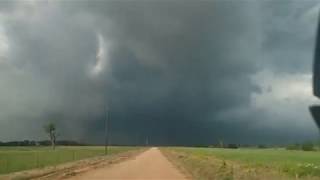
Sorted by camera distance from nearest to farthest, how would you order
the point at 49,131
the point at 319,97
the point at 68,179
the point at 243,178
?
the point at 319,97
the point at 243,178
the point at 68,179
the point at 49,131

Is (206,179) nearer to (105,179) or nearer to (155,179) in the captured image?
(155,179)

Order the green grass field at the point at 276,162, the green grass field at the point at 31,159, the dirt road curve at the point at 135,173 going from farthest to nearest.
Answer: the green grass field at the point at 31,159
the green grass field at the point at 276,162
the dirt road curve at the point at 135,173

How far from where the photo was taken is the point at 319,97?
134 inches

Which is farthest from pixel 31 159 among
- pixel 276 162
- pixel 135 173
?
pixel 135 173

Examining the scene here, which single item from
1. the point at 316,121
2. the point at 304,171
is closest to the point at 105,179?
the point at 304,171

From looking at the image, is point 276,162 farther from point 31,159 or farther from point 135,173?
point 31,159

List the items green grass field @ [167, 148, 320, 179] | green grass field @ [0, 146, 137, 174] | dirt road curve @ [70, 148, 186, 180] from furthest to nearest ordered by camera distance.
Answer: green grass field @ [0, 146, 137, 174]
green grass field @ [167, 148, 320, 179]
dirt road curve @ [70, 148, 186, 180]

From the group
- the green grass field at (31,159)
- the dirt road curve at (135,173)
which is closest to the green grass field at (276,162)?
the dirt road curve at (135,173)

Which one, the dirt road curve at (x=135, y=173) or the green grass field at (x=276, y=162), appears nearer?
the dirt road curve at (x=135, y=173)

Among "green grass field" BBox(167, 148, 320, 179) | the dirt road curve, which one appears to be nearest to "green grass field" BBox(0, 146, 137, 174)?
the dirt road curve

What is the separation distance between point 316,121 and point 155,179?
104 ft

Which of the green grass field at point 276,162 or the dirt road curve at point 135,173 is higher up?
the green grass field at point 276,162

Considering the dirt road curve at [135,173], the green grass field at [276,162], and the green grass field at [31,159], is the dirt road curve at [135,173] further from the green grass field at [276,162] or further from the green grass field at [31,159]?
the green grass field at [31,159]

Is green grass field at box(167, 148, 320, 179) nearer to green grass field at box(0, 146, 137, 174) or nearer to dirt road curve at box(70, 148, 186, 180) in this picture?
dirt road curve at box(70, 148, 186, 180)
